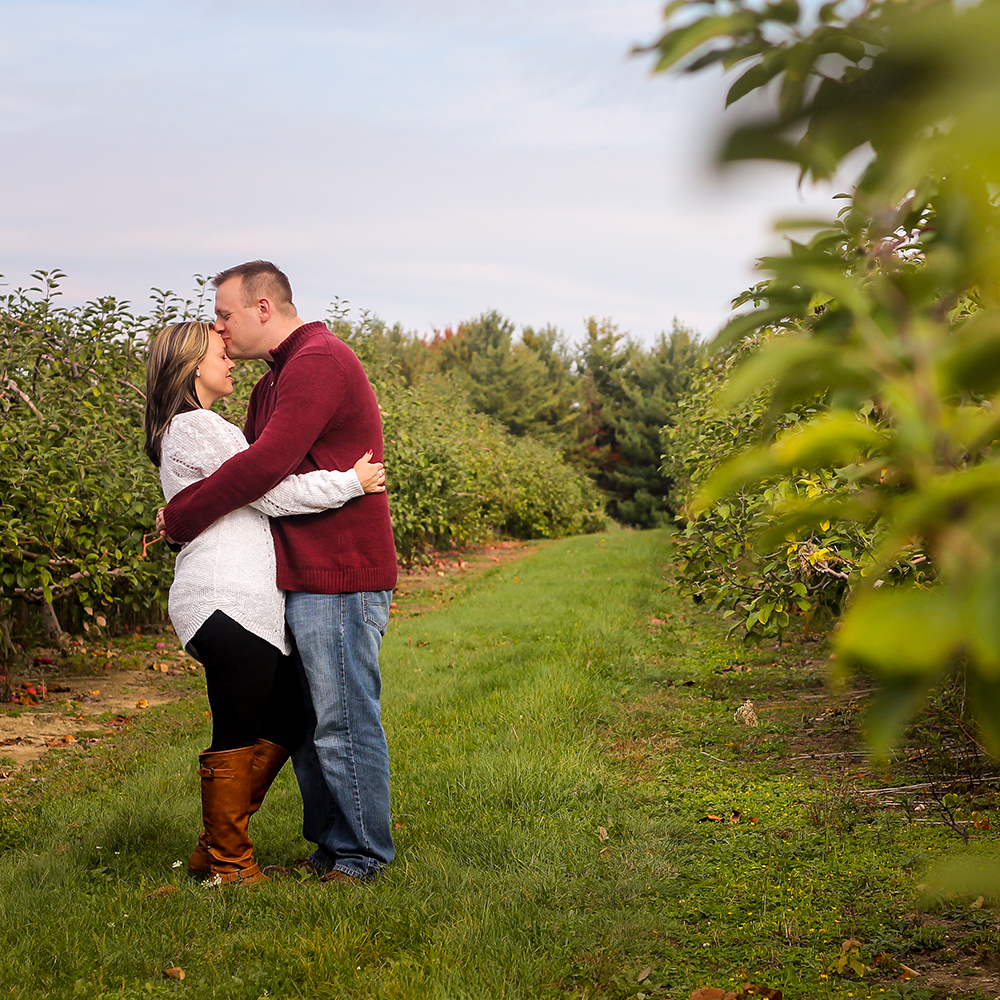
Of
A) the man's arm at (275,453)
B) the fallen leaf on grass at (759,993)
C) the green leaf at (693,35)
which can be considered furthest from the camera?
the man's arm at (275,453)

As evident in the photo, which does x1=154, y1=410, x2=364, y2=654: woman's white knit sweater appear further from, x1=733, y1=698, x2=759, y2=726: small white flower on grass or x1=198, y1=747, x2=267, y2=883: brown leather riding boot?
x1=733, y1=698, x2=759, y2=726: small white flower on grass

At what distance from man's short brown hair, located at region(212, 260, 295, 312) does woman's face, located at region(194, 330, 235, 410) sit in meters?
0.18

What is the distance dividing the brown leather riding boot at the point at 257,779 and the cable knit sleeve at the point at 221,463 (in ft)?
2.75

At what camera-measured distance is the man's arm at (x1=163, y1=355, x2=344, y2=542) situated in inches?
117

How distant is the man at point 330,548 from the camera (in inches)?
120

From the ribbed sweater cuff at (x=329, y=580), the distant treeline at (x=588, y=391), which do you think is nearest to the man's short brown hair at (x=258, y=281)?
the ribbed sweater cuff at (x=329, y=580)

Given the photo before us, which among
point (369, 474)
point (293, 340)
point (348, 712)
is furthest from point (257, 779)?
point (293, 340)

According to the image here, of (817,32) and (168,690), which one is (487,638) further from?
(817,32)

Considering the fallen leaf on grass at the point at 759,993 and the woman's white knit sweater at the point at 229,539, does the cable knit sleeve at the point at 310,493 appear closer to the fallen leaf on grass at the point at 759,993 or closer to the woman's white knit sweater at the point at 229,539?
the woman's white knit sweater at the point at 229,539

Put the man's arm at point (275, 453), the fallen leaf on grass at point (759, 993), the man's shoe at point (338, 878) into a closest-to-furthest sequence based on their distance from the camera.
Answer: the fallen leaf on grass at point (759, 993) → the man's arm at point (275, 453) → the man's shoe at point (338, 878)

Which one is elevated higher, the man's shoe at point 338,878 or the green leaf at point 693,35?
the green leaf at point 693,35

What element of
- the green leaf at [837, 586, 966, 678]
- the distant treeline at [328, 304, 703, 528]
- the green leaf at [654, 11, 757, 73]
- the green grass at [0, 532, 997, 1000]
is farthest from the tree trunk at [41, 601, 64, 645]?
the distant treeline at [328, 304, 703, 528]

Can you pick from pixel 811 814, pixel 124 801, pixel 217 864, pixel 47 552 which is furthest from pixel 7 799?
pixel 811 814

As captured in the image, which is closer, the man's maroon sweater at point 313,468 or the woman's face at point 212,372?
the man's maroon sweater at point 313,468
